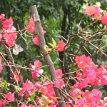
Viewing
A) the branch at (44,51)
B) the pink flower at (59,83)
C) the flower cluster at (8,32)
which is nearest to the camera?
the branch at (44,51)

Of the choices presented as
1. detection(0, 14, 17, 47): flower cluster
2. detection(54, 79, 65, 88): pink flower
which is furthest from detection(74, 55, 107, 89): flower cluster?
detection(0, 14, 17, 47): flower cluster

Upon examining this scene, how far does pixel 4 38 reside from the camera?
1.97 m

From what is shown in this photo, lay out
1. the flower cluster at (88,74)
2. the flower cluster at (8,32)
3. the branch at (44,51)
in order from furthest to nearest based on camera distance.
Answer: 1. the flower cluster at (8,32)
2. the flower cluster at (88,74)
3. the branch at (44,51)

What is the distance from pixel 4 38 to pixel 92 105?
0.55 m

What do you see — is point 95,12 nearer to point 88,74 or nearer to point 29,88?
point 88,74

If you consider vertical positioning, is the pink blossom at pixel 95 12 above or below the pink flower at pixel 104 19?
above

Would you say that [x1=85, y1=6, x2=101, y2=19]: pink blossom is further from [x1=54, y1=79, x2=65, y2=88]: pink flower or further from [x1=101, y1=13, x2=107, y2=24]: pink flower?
[x1=54, y1=79, x2=65, y2=88]: pink flower

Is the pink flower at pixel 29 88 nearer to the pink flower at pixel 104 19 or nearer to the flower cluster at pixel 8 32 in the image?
the flower cluster at pixel 8 32

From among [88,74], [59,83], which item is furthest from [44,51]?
[88,74]

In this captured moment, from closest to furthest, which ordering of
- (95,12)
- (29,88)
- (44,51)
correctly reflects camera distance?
(44,51)
(95,12)
(29,88)

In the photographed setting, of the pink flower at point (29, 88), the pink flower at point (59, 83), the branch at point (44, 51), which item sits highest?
the branch at point (44, 51)

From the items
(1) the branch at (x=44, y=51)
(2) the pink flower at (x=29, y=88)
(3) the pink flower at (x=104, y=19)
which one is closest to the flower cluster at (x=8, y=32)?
(2) the pink flower at (x=29, y=88)

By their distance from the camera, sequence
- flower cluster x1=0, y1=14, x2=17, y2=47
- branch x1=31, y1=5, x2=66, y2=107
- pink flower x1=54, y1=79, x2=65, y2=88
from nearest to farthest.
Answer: branch x1=31, y1=5, x2=66, y2=107
pink flower x1=54, y1=79, x2=65, y2=88
flower cluster x1=0, y1=14, x2=17, y2=47

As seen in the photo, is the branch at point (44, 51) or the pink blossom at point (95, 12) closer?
the branch at point (44, 51)
